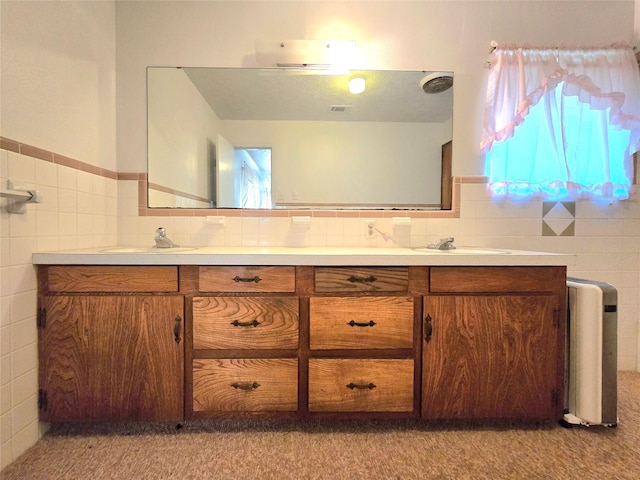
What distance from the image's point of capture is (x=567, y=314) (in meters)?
1.45

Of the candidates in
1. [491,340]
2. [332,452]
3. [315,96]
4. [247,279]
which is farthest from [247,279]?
[315,96]

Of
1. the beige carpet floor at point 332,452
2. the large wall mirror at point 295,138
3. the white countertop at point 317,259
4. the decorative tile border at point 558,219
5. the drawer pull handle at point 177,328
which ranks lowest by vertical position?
the beige carpet floor at point 332,452

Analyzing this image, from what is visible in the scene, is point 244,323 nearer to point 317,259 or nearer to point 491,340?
point 317,259

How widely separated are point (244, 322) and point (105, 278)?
1.96ft

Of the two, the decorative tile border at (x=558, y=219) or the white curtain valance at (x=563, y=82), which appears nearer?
the white curtain valance at (x=563, y=82)

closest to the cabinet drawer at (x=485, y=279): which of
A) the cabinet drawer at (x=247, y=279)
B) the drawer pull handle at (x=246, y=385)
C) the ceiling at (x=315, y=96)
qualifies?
the cabinet drawer at (x=247, y=279)

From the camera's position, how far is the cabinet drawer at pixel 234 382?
1333 millimetres

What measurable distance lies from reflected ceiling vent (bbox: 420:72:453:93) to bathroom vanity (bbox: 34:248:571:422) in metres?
1.09

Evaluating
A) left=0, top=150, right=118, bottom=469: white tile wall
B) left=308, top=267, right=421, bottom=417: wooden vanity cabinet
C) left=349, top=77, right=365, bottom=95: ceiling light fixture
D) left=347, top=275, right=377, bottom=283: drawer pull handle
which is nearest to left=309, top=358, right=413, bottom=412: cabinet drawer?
left=308, top=267, right=421, bottom=417: wooden vanity cabinet

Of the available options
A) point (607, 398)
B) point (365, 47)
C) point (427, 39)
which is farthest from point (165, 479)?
point (427, 39)

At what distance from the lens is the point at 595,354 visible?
137cm

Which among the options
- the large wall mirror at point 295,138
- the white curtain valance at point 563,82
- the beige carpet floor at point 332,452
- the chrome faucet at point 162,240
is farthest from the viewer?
the large wall mirror at point 295,138

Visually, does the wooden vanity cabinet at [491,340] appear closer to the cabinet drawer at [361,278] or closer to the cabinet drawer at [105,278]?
the cabinet drawer at [361,278]

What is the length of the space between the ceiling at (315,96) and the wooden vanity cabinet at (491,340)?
1.03 m
